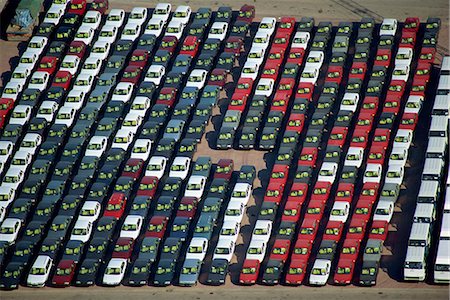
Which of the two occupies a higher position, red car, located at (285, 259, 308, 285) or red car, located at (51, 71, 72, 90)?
red car, located at (285, 259, 308, 285)

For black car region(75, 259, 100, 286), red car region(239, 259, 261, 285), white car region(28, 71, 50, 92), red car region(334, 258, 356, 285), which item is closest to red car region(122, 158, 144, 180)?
black car region(75, 259, 100, 286)

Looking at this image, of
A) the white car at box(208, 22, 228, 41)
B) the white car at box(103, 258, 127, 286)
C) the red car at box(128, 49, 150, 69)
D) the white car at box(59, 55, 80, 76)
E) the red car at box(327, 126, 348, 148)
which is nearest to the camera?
the white car at box(103, 258, 127, 286)

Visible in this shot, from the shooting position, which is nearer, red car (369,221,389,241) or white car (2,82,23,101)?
red car (369,221,389,241)

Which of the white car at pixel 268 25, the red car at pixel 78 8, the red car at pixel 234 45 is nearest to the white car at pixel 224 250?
the red car at pixel 234 45

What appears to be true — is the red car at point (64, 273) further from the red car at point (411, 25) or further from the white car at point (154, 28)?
the red car at point (411, 25)

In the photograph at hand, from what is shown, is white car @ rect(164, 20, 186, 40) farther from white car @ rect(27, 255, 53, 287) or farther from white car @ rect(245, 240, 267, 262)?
white car @ rect(27, 255, 53, 287)

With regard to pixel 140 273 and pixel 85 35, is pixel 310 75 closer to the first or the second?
pixel 85 35

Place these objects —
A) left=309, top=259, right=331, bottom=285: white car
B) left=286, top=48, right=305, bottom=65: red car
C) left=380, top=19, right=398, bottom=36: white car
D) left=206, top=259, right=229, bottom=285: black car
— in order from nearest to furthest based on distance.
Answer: left=309, top=259, right=331, bottom=285: white car → left=206, top=259, right=229, bottom=285: black car → left=286, top=48, right=305, bottom=65: red car → left=380, top=19, right=398, bottom=36: white car
